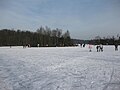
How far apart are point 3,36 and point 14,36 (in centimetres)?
621

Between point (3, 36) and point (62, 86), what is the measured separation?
95.2 metres

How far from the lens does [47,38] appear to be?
324ft

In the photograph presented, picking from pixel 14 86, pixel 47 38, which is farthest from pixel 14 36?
pixel 14 86

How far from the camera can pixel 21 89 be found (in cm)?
649

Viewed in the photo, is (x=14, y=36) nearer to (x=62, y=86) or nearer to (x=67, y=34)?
(x=67, y=34)

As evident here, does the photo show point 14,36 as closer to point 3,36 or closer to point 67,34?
point 3,36

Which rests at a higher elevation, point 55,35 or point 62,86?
point 55,35

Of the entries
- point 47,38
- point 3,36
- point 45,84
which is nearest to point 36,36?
point 47,38

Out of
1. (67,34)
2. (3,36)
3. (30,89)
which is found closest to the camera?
(30,89)

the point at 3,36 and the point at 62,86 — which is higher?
the point at 3,36

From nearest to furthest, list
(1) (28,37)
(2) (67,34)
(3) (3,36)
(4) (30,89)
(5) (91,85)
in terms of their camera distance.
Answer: (4) (30,89) < (5) (91,85) < (3) (3,36) < (1) (28,37) < (2) (67,34)

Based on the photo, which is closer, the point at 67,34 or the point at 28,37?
the point at 28,37

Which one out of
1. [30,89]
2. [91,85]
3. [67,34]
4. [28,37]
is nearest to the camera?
[30,89]

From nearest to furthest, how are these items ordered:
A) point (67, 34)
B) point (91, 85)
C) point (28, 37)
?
point (91, 85) → point (28, 37) → point (67, 34)
